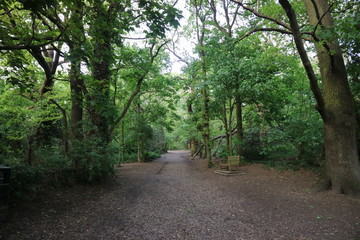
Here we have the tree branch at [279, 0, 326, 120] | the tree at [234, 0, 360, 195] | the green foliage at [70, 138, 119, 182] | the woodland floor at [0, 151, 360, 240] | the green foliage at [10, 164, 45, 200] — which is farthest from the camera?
the green foliage at [70, 138, 119, 182]

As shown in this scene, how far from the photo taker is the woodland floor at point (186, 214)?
3.33m

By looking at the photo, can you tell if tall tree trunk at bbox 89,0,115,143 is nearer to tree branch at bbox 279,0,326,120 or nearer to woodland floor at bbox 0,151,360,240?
woodland floor at bbox 0,151,360,240

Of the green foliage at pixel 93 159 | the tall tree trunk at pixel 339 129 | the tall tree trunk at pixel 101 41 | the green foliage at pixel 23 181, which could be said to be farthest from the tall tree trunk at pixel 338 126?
the green foliage at pixel 23 181

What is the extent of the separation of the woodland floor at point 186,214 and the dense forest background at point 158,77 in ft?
2.38

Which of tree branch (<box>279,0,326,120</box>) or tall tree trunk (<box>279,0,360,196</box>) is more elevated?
tree branch (<box>279,0,326,120</box>)

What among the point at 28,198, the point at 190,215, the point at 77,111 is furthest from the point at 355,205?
the point at 77,111

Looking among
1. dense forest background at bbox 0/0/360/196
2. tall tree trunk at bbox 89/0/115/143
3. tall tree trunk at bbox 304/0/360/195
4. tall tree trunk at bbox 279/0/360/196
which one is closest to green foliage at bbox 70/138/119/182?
dense forest background at bbox 0/0/360/196

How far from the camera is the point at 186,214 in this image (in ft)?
14.3

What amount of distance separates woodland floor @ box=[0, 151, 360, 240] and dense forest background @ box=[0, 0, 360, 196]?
73cm

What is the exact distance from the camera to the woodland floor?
3.33 metres

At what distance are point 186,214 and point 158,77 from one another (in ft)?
34.3

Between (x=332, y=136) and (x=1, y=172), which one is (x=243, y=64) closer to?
(x=332, y=136)

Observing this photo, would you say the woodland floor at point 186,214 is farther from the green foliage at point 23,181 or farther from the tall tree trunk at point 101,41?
the tall tree trunk at point 101,41

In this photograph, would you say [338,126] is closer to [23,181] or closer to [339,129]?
[339,129]
